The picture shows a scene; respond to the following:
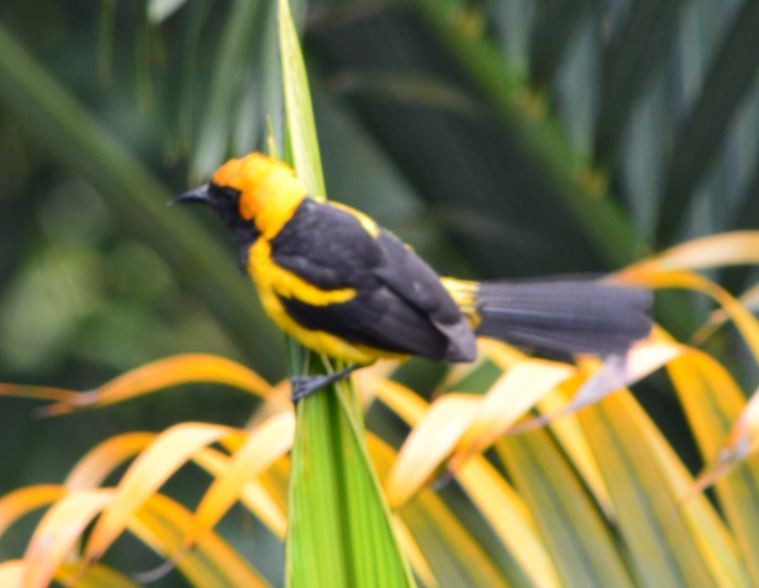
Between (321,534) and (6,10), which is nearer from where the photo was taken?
(321,534)

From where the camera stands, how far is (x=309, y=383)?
1.41 metres

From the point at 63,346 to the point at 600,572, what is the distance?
104 inches

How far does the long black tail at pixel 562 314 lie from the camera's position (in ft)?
6.18

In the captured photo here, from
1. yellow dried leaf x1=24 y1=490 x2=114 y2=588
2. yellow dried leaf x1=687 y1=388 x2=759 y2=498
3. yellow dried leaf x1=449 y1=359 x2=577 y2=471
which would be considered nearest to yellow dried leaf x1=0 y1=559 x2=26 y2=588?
yellow dried leaf x1=24 y1=490 x2=114 y2=588

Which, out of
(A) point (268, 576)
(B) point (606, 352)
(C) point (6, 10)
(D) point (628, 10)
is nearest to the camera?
(B) point (606, 352)

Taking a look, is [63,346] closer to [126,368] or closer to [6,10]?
[126,368]

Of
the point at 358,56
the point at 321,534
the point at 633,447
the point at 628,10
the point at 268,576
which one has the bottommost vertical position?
the point at 268,576

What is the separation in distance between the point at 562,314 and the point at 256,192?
0.52 meters

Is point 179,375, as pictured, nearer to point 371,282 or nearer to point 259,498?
point 259,498

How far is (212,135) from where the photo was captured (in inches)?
77.9

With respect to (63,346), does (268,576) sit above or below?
below

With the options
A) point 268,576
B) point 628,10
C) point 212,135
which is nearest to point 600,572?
point 212,135

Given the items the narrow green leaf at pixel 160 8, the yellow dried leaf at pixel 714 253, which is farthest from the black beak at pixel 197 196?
the yellow dried leaf at pixel 714 253

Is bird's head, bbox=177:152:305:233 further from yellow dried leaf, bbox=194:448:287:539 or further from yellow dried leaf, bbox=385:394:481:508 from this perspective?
yellow dried leaf, bbox=385:394:481:508
